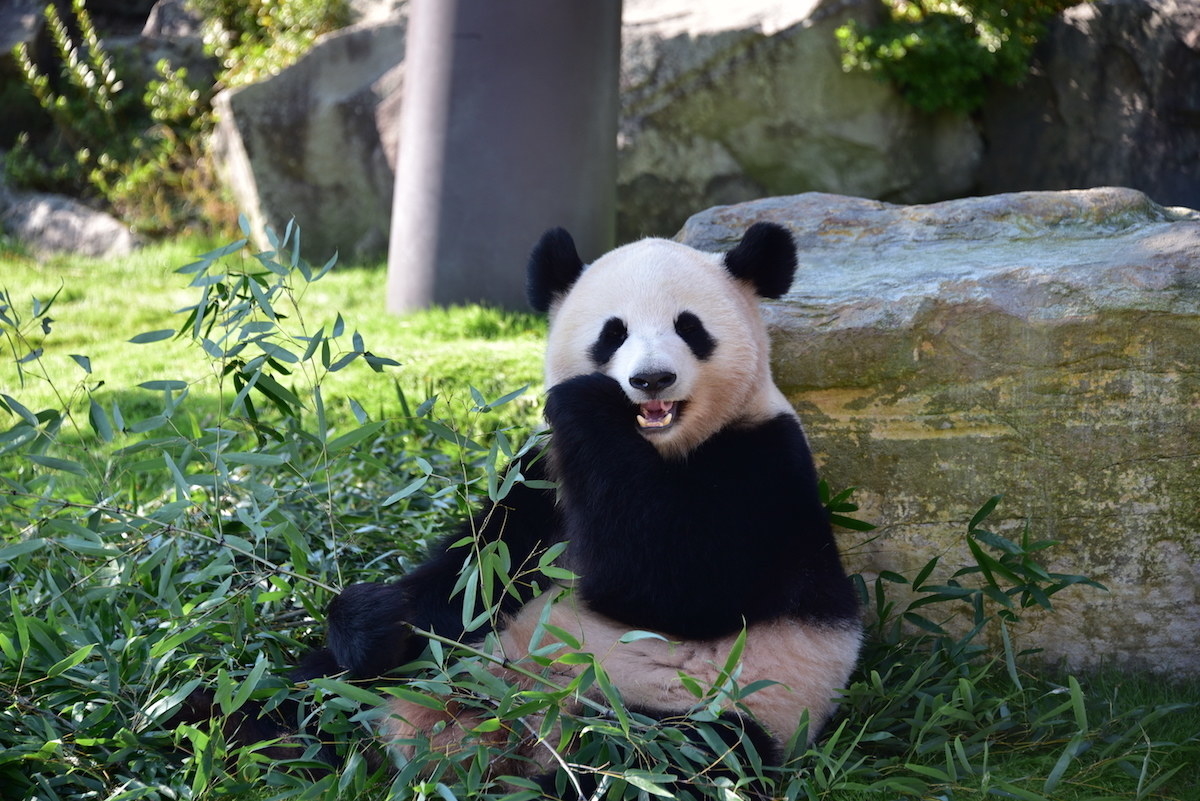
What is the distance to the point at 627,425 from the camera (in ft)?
8.24

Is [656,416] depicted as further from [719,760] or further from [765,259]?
[719,760]

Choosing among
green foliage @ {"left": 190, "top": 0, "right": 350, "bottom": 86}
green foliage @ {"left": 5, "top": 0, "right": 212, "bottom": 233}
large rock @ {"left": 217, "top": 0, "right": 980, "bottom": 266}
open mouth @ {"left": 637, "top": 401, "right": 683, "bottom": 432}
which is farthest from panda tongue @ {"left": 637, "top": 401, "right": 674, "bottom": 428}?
green foliage @ {"left": 5, "top": 0, "right": 212, "bottom": 233}

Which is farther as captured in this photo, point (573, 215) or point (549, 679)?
point (573, 215)

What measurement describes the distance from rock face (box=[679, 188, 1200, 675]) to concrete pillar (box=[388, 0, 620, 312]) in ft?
9.78

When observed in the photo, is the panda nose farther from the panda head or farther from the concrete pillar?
the concrete pillar

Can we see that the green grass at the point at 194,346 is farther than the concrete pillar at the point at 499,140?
No

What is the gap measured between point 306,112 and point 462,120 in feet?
7.00

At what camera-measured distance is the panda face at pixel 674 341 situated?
250 cm

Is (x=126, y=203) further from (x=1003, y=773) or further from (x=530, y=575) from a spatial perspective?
(x=1003, y=773)

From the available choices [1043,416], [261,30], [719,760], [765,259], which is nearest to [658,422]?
[765,259]

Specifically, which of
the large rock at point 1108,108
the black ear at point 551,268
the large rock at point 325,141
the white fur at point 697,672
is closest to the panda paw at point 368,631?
the white fur at point 697,672

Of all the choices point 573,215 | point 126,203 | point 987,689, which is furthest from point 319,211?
point 987,689

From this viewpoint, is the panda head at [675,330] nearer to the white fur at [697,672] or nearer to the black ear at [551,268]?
the black ear at [551,268]

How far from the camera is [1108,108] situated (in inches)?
277
